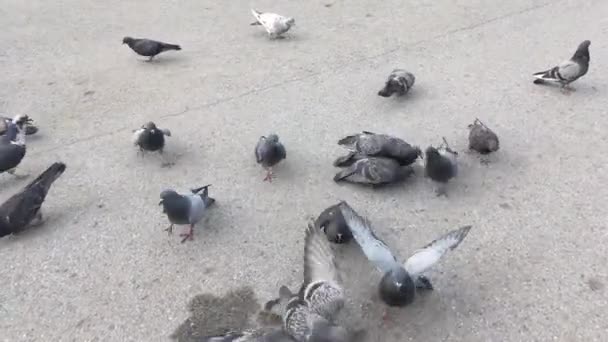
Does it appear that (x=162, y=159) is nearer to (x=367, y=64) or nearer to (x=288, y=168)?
(x=288, y=168)

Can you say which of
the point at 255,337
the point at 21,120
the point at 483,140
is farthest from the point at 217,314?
the point at 21,120

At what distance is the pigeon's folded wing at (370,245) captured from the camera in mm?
3475

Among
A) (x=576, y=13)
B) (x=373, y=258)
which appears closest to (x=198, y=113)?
(x=373, y=258)

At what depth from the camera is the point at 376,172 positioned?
172 inches

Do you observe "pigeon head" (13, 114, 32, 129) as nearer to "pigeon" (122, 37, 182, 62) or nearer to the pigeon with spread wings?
"pigeon" (122, 37, 182, 62)

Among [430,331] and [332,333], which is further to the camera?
[430,331]

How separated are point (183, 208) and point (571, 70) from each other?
4.17 metres

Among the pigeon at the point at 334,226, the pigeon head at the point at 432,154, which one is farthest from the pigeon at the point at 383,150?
the pigeon at the point at 334,226

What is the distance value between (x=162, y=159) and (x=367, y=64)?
9.29 feet

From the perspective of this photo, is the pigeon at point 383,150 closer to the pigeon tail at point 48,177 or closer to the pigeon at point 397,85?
the pigeon at point 397,85

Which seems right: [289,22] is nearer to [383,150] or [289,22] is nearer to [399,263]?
[383,150]

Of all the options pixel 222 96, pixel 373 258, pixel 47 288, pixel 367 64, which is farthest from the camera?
pixel 367 64

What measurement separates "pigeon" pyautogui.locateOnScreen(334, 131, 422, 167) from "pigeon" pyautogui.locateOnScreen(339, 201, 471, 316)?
3.09 ft

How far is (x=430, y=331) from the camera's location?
3.35m
